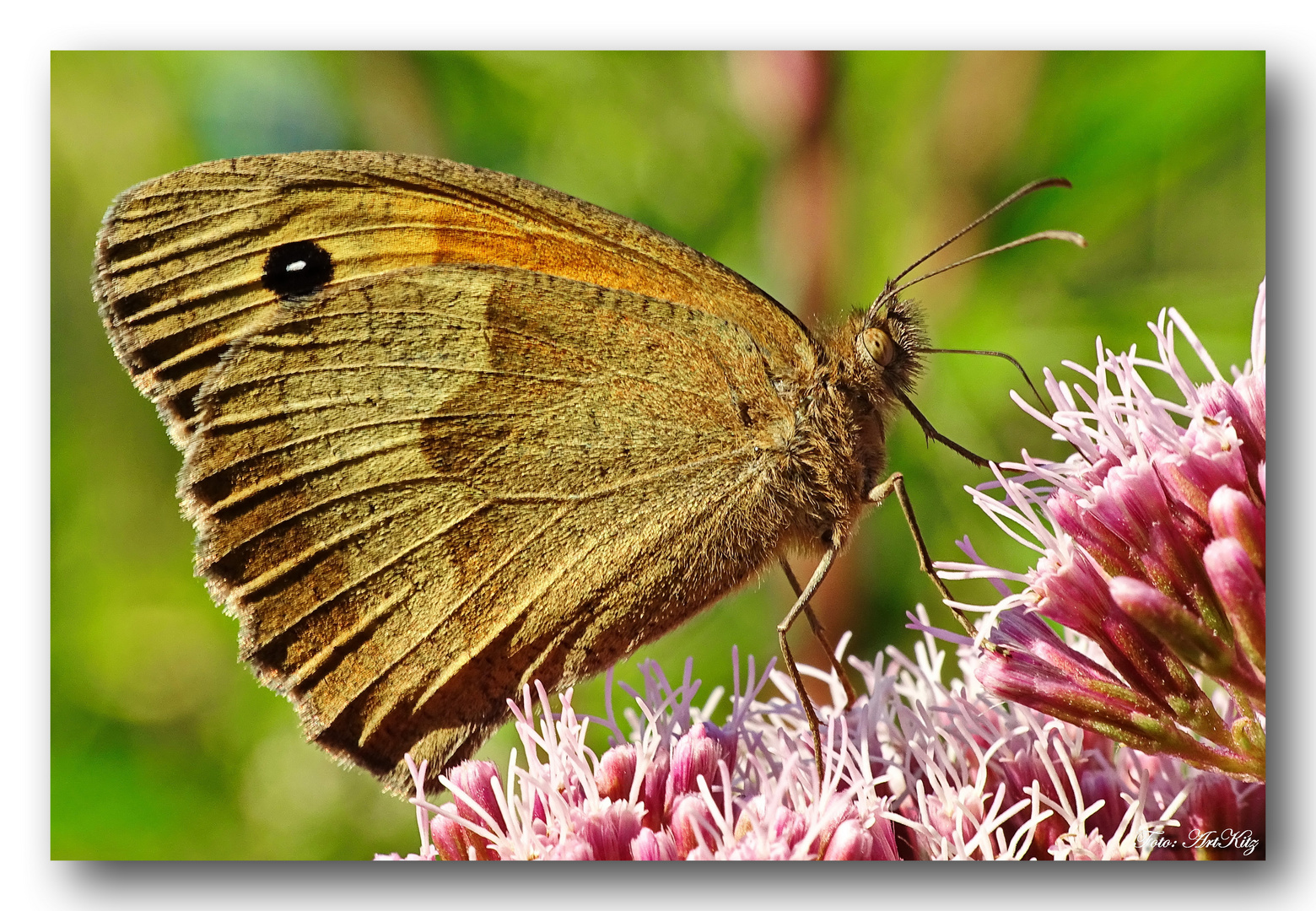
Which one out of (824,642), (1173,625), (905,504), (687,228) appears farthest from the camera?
(687,228)


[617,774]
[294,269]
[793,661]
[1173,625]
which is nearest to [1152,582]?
[1173,625]

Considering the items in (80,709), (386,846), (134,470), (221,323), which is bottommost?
(386,846)

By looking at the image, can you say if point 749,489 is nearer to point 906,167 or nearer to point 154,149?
point 906,167

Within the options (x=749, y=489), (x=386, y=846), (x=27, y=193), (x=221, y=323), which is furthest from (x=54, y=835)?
(x=749, y=489)

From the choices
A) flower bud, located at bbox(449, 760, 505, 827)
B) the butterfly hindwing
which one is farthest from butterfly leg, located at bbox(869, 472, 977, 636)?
flower bud, located at bbox(449, 760, 505, 827)

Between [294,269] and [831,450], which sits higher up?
[294,269]

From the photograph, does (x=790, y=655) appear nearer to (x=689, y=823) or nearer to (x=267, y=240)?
(x=689, y=823)

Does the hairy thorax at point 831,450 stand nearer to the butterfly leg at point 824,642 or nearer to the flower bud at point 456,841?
the butterfly leg at point 824,642
